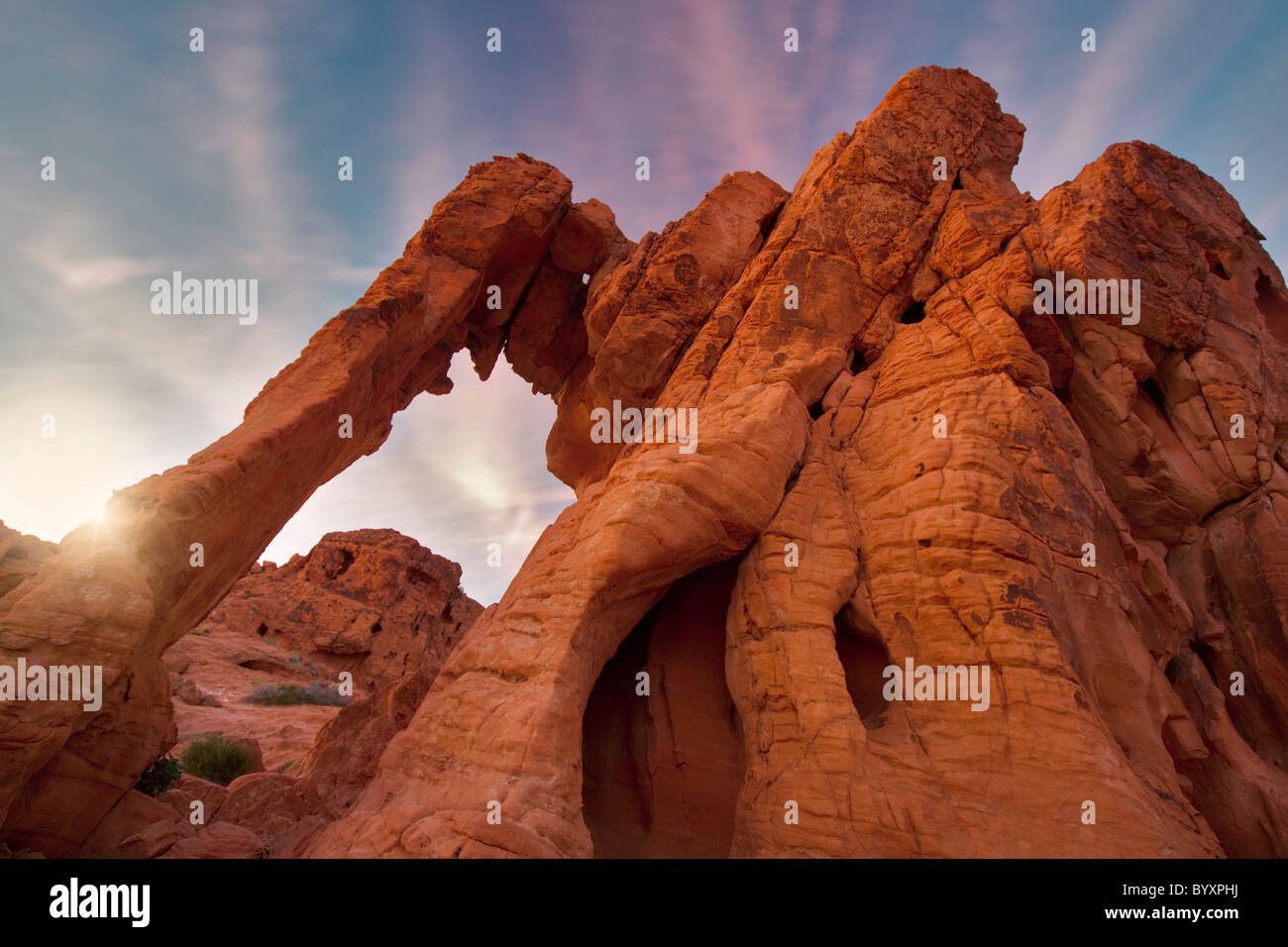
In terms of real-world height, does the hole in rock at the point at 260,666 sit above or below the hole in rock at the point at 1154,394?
below

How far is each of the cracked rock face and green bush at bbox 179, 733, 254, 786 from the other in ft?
20.3

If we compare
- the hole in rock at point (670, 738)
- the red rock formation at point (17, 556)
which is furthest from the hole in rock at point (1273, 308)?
the red rock formation at point (17, 556)

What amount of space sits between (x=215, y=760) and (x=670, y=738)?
38.1ft

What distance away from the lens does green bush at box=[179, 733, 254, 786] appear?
1341 centimetres

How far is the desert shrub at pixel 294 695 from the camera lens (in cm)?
2294

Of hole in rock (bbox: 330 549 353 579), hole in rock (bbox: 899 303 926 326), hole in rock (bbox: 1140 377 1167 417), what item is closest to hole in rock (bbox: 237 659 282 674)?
hole in rock (bbox: 330 549 353 579)

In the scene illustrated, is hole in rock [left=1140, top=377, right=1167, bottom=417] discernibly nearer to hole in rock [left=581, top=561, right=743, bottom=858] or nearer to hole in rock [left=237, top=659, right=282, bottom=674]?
hole in rock [left=581, top=561, right=743, bottom=858]

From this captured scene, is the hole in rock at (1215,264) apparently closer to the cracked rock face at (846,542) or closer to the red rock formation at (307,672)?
the cracked rock face at (846,542)

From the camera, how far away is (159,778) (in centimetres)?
948

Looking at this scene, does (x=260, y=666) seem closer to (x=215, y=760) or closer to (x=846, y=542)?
(x=215, y=760)

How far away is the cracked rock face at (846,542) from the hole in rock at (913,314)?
0.18 ft

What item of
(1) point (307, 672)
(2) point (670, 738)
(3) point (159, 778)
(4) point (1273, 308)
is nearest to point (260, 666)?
(1) point (307, 672)

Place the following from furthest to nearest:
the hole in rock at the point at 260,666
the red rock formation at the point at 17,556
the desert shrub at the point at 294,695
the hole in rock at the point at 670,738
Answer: the hole in rock at the point at 260,666, the desert shrub at the point at 294,695, the hole in rock at the point at 670,738, the red rock formation at the point at 17,556

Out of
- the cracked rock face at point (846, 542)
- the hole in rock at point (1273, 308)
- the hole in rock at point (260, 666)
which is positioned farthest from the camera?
the hole in rock at point (260, 666)
